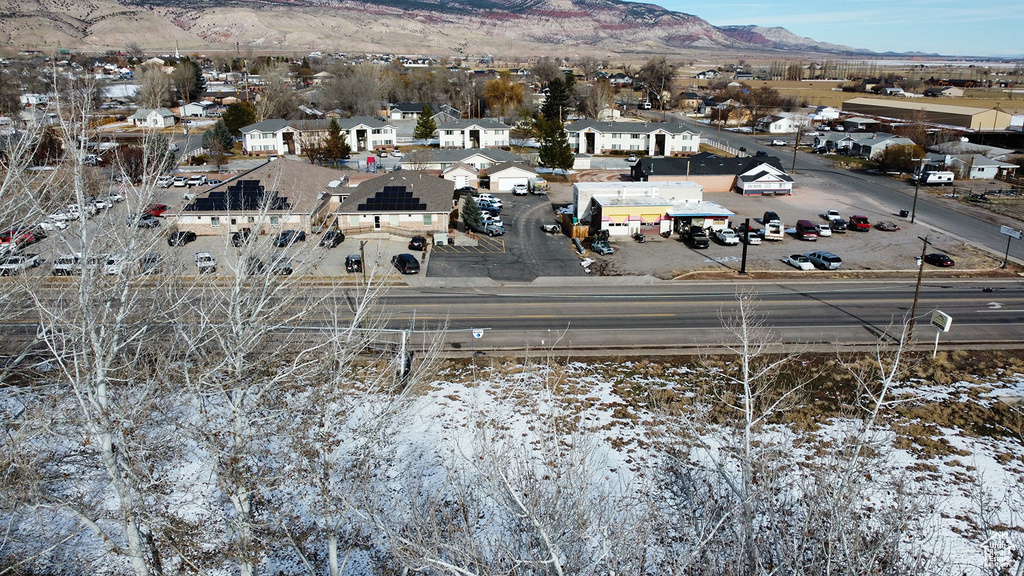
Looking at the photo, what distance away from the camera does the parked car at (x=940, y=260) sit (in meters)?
33.7

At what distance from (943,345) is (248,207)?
35.6m

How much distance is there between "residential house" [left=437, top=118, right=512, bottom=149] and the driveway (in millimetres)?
33251

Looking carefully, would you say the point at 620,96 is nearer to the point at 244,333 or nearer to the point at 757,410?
the point at 757,410

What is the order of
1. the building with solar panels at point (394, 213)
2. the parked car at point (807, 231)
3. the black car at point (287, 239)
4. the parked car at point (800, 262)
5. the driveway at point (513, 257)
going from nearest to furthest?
the black car at point (287, 239) → the driveway at point (513, 257) → the parked car at point (800, 262) → the parked car at point (807, 231) → the building with solar panels at point (394, 213)

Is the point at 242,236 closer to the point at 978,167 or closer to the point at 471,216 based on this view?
the point at 471,216

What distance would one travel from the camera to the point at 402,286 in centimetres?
3108

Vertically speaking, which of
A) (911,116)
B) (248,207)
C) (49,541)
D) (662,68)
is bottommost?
(49,541)

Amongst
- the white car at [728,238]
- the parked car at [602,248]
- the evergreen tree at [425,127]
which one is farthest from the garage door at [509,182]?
the evergreen tree at [425,127]

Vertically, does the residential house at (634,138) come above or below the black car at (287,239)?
above

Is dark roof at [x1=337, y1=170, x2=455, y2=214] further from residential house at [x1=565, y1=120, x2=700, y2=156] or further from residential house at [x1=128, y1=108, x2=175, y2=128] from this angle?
residential house at [x1=128, y1=108, x2=175, y2=128]

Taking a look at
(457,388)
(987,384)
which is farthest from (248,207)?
(987,384)

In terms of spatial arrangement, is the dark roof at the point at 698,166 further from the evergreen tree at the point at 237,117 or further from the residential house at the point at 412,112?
the evergreen tree at the point at 237,117

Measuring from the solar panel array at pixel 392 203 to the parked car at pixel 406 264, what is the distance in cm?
757

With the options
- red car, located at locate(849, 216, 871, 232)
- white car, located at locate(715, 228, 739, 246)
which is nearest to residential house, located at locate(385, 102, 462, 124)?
white car, located at locate(715, 228, 739, 246)
